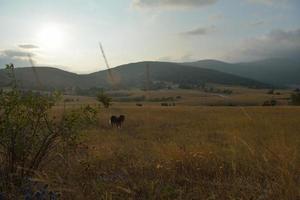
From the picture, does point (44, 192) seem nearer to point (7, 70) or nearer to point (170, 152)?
point (7, 70)

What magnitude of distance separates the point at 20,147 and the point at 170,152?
117 inches

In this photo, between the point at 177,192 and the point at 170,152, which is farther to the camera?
the point at 170,152

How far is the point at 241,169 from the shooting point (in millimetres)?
6844

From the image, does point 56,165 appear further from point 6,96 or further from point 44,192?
point 44,192

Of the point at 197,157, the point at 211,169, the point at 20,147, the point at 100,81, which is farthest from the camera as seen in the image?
the point at 100,81

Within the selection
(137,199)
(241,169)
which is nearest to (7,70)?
(137,199)

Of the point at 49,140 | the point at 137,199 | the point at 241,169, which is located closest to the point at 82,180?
the point at 49,140

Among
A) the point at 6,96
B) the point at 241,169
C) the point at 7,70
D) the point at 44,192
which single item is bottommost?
the point at 241,169

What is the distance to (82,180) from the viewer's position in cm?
591

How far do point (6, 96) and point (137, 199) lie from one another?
2.70 meters

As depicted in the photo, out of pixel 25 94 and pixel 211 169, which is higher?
pixel 25 94

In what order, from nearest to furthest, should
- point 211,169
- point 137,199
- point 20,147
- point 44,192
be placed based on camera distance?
1. point 44,192
2. point 137,199
3. point 20,147
4. point 211,169

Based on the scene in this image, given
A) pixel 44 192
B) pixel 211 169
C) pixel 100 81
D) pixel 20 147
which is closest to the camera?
pixel 44 192

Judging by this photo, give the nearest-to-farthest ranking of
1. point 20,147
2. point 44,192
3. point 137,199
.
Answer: point 44,192 → point 137,199 → point 20,147
